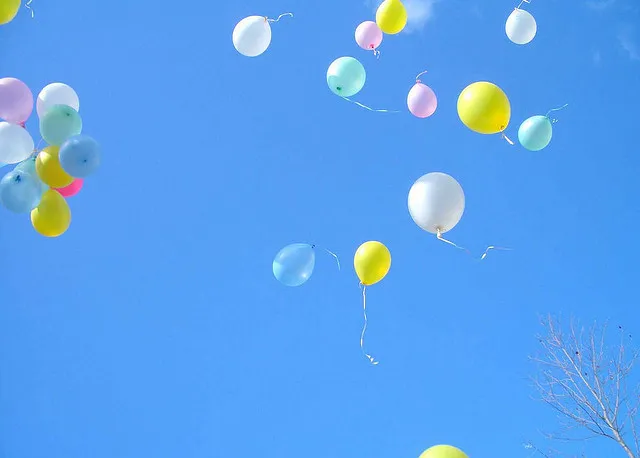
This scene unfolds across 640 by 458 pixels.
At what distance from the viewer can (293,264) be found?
17.5 ft

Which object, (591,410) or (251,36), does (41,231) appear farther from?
(591,410)

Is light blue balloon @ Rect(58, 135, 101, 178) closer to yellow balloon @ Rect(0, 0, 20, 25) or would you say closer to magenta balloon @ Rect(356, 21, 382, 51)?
yellow balloon @ Rect(0, 0, 20, 25)

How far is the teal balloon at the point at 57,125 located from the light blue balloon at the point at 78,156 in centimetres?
27

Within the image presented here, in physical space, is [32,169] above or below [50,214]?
above

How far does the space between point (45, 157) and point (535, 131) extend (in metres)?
4.19

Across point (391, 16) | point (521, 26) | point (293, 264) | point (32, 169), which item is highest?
point (391, 16)

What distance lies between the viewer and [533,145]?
5.79 m

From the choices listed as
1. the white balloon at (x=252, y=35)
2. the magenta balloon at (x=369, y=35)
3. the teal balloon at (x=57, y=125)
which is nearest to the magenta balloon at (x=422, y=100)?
the magenta balloon at (x=369, y=35)

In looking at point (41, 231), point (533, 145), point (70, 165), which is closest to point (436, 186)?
point (533, 145)

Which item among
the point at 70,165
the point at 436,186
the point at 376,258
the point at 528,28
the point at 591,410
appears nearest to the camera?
the point at 70,165

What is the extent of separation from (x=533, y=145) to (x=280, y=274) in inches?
104

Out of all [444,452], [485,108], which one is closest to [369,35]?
[485,108]

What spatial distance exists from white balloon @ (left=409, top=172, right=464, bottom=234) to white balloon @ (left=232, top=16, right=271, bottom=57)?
7.27 ft

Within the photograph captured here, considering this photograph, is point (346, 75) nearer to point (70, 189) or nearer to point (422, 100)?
point (422, 100)
